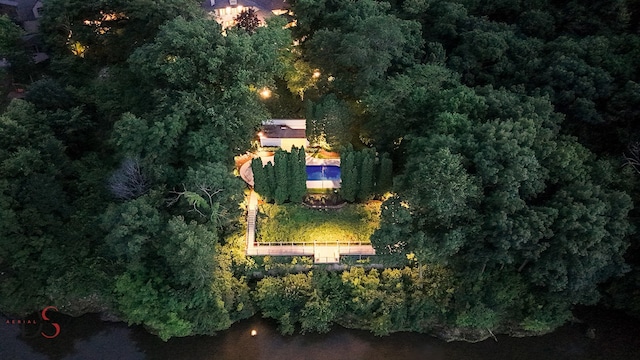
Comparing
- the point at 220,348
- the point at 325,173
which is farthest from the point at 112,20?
the point at 220,348

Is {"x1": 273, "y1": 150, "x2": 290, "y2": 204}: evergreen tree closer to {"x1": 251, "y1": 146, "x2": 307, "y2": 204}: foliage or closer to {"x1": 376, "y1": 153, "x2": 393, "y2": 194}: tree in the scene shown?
{"x1": 251, "y1": 146, "x2": 307, "y2": 204}: foliage

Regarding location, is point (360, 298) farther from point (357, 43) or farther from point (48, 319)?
point (48, 319)

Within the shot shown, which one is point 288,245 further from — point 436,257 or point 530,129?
point 530,129

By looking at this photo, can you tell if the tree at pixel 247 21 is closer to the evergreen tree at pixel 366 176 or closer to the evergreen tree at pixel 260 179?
the evergreen tree at pixel 260 179

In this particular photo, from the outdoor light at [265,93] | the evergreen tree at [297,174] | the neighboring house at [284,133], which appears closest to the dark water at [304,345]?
the evergreen tree at [297,174]

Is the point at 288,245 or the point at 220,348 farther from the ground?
the point at 288,245

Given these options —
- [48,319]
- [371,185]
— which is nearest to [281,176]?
[371,185]
